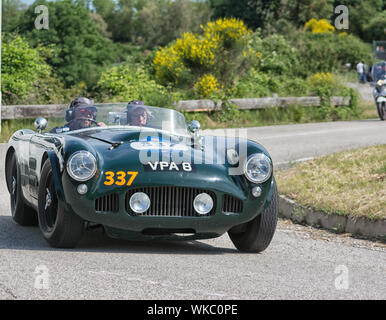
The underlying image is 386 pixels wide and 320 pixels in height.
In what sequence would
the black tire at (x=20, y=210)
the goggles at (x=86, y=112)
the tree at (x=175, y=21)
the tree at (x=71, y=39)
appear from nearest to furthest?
the black tire at (x=20, y=210) < the goggles at (x=86, y=112) < the tree at (x=71, y=39) < the tree at (x=175, y=21)

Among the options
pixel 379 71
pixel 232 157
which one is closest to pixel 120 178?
pixel 232 157

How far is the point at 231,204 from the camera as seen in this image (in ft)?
20.9

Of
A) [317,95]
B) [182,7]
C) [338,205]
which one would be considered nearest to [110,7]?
[182,7]

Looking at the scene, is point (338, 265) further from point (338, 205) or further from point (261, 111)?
point (261, 111)

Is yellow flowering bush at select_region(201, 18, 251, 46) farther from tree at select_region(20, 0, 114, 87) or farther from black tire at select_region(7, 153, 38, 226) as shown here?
tree at select_region(20, 0, 114, 87)

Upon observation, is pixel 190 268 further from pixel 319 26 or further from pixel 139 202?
pixel 319 26

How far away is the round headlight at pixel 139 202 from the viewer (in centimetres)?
616

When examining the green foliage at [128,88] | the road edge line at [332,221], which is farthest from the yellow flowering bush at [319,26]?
the road edge line at [332,221]

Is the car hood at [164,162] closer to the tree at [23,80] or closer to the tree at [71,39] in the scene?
the tree at [23,80]

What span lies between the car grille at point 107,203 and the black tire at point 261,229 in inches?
45.6

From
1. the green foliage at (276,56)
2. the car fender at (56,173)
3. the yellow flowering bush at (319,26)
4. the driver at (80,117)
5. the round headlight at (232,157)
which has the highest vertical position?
the yellow flowering bush at (319,26)

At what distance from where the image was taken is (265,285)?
5.36 m

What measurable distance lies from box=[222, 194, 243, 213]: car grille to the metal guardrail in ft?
34.3

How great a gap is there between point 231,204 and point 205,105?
1535cm
